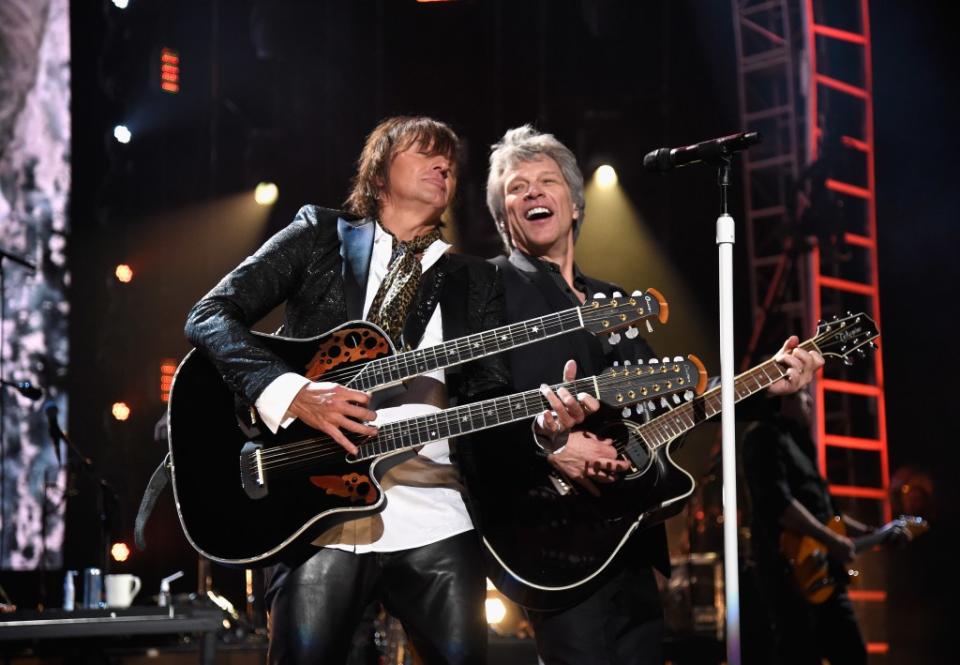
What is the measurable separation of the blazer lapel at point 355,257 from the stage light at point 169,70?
7.41 m

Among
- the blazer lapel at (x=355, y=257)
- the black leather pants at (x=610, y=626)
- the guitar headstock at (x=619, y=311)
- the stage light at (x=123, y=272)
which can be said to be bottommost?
the black leather pants at (x=610, y=626)

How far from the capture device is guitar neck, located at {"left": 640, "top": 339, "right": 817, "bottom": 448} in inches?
132

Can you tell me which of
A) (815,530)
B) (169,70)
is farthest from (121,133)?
→ (815,530)

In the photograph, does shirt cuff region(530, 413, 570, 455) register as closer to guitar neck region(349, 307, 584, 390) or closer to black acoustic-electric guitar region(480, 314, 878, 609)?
black acoustic-electric guitar region(480, 314, 878, 609)

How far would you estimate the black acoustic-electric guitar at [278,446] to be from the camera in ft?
8.45

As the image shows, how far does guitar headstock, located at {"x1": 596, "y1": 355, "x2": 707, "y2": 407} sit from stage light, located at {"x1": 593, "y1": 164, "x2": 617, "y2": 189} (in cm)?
697

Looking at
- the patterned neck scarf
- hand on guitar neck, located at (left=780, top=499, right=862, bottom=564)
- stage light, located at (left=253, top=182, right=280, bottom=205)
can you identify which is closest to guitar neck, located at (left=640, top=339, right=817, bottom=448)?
the patterned neck scarf

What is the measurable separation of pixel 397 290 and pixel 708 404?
1.18 metres

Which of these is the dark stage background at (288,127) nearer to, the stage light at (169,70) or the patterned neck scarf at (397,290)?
the stage light at (169,70)

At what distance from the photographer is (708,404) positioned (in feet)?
11.2

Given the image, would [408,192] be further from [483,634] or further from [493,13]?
[493,13]

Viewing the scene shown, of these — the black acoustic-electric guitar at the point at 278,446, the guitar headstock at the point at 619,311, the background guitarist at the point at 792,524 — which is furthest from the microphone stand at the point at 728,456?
the background guitarist at the point at 792,524

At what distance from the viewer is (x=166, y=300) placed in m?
10.0

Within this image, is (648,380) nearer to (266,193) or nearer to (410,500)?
(410,500)
